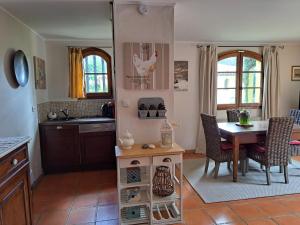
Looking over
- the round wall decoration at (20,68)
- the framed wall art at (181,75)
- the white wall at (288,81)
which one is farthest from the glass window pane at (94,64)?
the white wall at (288,81)

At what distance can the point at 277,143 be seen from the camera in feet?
10.6

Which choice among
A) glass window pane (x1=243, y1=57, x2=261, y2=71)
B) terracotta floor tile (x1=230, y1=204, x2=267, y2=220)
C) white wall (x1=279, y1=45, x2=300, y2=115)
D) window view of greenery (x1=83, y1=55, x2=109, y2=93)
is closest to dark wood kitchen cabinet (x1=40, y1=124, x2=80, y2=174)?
window view of greenery (x1=83, y1=55, x2=109, y2=93)

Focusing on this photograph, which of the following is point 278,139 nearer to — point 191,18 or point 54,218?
point 191,18

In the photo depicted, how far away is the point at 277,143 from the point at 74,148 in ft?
10.1

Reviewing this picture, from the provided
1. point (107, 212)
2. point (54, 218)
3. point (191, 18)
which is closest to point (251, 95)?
point (191, 18)

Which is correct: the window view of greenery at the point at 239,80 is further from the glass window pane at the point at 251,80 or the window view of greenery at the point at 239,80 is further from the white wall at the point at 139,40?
the white wall at the point at 139,40

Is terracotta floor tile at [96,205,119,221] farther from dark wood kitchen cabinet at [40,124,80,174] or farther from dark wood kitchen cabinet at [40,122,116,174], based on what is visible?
dark wood kitchen cabinet at [40,124,80,174]

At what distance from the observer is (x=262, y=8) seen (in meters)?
2.74

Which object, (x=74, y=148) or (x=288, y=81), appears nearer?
(x=74, y=148)

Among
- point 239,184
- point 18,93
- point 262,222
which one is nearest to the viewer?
point 262,222

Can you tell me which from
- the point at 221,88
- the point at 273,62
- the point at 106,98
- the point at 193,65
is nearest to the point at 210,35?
the point at 193,65

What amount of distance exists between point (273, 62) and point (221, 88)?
123cm

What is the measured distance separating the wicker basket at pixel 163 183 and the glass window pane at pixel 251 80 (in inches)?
139

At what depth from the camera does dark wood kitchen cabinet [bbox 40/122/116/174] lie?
3781mm
